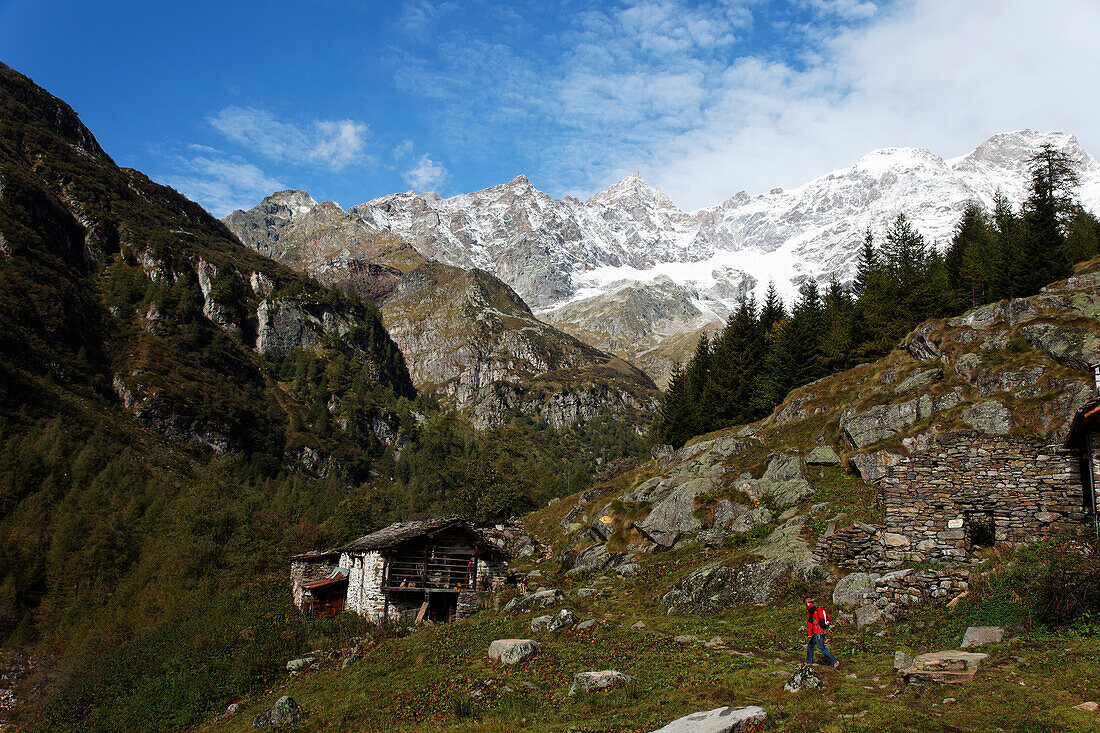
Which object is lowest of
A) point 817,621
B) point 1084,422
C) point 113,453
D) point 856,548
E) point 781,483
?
point 817,621

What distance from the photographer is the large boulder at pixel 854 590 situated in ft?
69.0

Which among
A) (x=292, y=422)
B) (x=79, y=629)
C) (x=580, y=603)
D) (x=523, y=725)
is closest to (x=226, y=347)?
(x=292, y=422)

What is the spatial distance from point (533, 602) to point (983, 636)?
74.6ft

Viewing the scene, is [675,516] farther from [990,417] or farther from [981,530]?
[981,530]

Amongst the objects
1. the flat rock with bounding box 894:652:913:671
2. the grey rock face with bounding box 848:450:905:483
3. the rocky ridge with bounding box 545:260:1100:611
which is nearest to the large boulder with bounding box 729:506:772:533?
the rocky ridge with bounding box 545:260:1100:611

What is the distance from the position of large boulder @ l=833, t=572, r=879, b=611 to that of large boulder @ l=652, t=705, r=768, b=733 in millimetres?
11159

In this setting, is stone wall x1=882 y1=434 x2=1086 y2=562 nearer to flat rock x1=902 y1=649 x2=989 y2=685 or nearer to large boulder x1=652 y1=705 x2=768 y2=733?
flat rock x1=902 y1=649 x2=989 y2=685

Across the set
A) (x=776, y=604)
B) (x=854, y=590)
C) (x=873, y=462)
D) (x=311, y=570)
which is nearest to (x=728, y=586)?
(x=776, y=604)

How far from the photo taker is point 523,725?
15961mm

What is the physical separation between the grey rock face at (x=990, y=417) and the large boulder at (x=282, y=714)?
35.3 meters

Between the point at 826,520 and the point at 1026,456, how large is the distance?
10.6m

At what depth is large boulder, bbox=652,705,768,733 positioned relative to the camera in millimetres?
11227

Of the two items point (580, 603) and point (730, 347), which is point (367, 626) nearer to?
point (580, 603)

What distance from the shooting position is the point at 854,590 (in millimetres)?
21516
